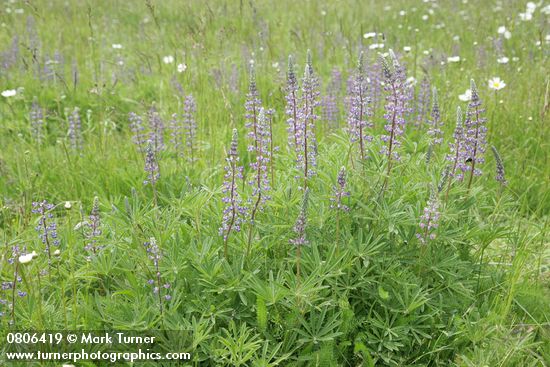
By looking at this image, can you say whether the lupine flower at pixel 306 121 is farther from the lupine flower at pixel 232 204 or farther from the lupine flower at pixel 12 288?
the lupine flower at pixel 12 288

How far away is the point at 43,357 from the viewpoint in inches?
79.5

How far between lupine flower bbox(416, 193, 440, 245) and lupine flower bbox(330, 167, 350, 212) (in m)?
0.33

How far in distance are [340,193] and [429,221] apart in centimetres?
41

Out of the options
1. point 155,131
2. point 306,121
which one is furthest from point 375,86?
point 306,121

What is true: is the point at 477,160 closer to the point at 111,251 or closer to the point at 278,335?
the point at 278,335

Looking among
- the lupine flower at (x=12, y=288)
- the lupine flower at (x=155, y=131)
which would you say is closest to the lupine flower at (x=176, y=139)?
the lupine flower at (x=155, y=131)

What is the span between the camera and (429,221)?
2.30 metres

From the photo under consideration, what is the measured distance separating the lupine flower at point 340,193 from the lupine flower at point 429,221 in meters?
0.33

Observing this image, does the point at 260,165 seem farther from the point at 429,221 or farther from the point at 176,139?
the point at 176,139

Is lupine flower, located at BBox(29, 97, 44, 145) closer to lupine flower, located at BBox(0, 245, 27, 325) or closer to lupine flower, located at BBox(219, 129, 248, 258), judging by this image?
lupine flower, located at BBox(0, 245, 27, 325)

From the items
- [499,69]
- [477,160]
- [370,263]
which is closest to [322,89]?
[499,69]

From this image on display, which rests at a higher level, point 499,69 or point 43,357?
point 499,69

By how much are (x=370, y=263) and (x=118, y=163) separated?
230 cm

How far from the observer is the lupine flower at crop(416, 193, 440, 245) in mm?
2190
